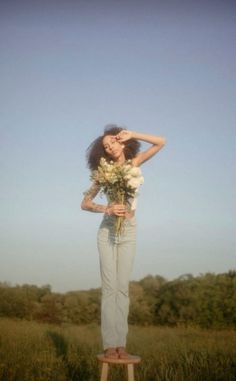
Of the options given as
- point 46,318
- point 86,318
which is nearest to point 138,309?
point 86,318

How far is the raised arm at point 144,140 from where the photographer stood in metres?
4.01

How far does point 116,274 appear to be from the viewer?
397cm

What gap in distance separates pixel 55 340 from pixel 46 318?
35.2ft

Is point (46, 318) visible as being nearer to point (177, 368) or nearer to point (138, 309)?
point (138, 309)

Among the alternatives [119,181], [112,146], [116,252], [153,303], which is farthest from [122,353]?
[153,303]

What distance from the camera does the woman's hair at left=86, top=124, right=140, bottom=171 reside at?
4414 mm

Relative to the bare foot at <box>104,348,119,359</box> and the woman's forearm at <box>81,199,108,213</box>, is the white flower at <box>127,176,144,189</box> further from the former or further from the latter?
the bare foot at <box>104,348,119,359</box>

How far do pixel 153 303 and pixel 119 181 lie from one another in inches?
669

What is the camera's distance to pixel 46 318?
57.0ft

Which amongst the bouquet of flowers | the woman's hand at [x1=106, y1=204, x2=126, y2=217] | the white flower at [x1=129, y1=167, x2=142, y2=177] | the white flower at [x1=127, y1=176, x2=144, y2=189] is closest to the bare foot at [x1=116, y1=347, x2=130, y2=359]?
the bouquet of flowers

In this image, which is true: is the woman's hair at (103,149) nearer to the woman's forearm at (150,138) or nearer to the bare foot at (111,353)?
the woman's forearm at (150,138)

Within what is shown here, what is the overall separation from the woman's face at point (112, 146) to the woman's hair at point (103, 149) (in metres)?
0.19

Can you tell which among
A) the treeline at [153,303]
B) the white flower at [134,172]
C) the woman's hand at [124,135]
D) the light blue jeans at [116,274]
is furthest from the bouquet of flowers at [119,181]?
the treeline at [153,303]

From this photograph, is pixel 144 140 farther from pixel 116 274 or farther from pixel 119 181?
pixel 116 274
